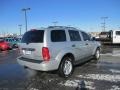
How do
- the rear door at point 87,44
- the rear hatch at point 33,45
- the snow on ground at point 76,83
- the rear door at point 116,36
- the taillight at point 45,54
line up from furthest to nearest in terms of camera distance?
the rear door at point 116,36
the rear door at point 87,44
the rear hatch at point 33,45
the taillight at point 45,54
the snow on ground at point 76,83

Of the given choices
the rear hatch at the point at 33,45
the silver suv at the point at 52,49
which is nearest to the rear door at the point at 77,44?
the silver suv at the point at 52,49

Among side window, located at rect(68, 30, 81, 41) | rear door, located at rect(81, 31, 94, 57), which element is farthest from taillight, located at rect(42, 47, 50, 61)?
rear door, located at rect(81, 31, 94, 57)

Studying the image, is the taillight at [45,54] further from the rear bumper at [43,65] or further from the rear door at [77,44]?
the rear door at [77,44]

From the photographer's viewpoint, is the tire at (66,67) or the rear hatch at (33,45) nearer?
the rear hatch at (33,45)

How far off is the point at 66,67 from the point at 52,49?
126 centimetres

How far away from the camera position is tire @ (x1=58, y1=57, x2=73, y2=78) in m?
7.50

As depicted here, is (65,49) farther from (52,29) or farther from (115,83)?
(115,83)

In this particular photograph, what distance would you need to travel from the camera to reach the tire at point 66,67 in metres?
7.50

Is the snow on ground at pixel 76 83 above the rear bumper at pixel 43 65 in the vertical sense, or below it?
below

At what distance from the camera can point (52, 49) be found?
697 centimetres

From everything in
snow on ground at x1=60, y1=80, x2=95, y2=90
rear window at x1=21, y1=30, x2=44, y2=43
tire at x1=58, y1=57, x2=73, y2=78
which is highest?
rear window at x1=21, y1=30, x2=44, y2=43

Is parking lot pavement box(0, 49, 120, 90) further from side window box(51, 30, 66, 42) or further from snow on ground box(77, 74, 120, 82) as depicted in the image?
side window box(51, 30, 66, 42)

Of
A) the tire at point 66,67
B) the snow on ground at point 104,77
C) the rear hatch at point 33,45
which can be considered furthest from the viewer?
the tire at point 66,67

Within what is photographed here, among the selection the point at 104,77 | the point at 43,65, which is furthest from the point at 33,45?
the point at 104,77
